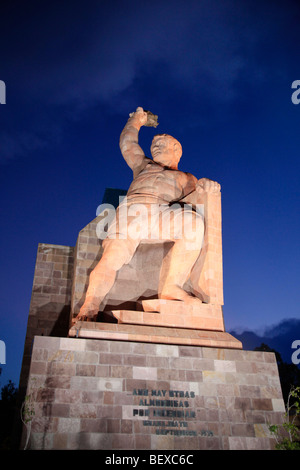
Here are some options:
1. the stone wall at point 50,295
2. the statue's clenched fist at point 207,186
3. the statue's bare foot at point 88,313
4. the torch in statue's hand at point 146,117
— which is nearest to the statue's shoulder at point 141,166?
the torch in statue's hand at point 146,117

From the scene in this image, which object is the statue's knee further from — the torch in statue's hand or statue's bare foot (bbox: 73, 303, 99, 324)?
the torch in statue's hand

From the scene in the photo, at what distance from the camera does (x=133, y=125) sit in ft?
27.7

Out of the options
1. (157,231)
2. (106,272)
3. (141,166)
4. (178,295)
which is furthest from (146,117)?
(178,295)

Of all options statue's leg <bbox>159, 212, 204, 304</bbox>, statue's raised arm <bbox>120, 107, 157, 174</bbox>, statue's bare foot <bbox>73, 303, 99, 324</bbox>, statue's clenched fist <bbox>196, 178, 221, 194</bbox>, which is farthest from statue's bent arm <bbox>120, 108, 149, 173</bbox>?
statue's bare foot <bbox>73, 303, 99, 324</bbox>

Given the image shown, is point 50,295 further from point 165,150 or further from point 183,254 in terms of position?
point 165,150

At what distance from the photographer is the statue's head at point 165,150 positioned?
26.7 feet

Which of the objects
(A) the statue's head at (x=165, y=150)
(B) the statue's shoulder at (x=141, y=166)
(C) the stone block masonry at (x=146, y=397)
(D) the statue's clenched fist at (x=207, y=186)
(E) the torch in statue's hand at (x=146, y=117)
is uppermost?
(E) the torch in statue's hand at (x=146, y=117)

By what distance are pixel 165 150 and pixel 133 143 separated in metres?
0.63

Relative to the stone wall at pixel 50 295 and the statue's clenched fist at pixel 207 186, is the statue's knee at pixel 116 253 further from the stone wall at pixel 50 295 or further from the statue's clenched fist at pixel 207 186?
the stone wall at pixel 50 295

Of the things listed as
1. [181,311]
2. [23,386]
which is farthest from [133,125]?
[23,386]

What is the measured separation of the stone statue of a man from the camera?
6.57 metres

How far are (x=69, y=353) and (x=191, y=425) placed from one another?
1679mm

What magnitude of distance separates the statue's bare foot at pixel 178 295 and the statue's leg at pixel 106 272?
796 mm
